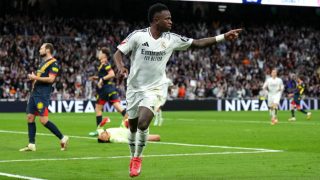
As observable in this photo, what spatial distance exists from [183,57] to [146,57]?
3975 centimetres

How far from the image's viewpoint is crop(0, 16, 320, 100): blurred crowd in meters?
44.5

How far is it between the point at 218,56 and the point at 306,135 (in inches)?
1225

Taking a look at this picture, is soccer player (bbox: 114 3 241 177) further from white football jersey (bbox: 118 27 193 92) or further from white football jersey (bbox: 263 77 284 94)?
white football jersey (bbox: 263 77 284 94)

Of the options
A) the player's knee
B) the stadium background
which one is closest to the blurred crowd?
the stadium background

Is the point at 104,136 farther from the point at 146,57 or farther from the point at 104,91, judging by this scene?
the point at 146,57

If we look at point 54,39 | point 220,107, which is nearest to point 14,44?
point 54,39

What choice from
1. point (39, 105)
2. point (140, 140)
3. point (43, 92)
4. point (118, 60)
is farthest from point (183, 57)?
point (140, 140)

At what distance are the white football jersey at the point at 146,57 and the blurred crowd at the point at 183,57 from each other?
31.8 meters

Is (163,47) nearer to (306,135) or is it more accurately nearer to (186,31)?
(306,135)

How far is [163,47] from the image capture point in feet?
37.3

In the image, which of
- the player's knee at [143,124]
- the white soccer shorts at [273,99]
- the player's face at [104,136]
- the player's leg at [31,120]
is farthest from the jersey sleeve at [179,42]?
the white soccer shorts at [273,99]

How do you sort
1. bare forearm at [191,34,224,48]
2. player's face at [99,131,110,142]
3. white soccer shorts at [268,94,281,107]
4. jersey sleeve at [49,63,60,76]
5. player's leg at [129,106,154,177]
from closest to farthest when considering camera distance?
player's leg at [129,106,154,177] < bare forearm at [191,34,224,48] < jersey sleeve at [49,63,60,76] < player's face at [99,131,110,142] < white soccer shorts at [268,94,281,107]

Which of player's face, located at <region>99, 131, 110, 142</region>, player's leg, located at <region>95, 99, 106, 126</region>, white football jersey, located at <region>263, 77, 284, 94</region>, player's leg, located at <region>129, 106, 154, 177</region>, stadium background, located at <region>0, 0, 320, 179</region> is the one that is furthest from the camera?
white football jersey, located at <region>263, 77, 284, 94</region>

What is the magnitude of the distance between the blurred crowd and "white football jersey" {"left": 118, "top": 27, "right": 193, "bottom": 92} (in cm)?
3185
